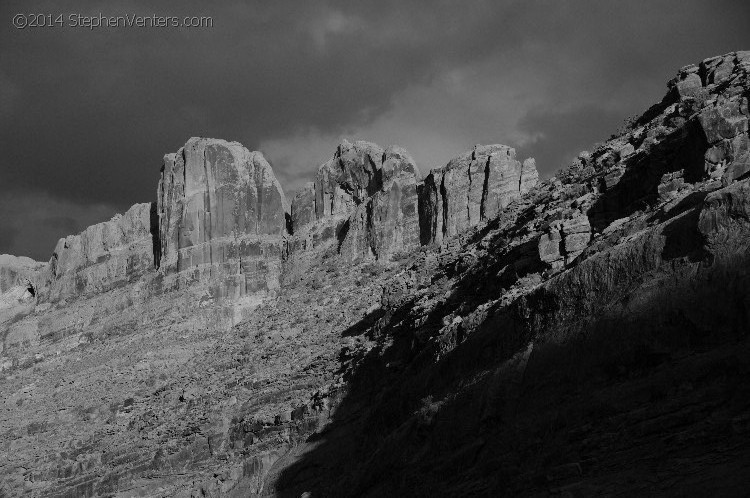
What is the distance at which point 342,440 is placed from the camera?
44781mm

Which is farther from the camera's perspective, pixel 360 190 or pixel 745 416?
pixel 360 190

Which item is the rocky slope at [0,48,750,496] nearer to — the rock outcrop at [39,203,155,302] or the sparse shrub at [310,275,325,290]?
the sparse shrub at [310,275,325,290]

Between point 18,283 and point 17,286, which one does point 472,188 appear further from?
point 18,283

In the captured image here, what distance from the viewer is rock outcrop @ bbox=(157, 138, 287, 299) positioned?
365 feet

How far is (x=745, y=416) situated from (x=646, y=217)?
12.8 metres

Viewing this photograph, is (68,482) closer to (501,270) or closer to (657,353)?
(501,270)

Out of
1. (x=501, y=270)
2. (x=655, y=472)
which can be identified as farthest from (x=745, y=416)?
(x=501, y=270)

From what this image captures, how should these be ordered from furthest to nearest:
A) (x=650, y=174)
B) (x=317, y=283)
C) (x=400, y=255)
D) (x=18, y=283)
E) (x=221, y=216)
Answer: (x=18, y=283)
(x=221, y=216)
(x=317, y=283)
(x=400, y=255)
(x=650, y=174)

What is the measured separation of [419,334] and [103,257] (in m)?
95.7

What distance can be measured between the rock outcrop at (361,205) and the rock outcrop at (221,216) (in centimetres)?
378

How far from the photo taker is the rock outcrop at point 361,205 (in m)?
99.8

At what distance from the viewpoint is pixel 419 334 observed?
148 ft

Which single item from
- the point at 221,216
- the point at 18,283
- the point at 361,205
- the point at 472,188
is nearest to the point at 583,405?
the point at 472,188

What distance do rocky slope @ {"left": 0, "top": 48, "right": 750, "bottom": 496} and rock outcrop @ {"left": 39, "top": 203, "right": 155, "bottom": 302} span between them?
0.98 metres
